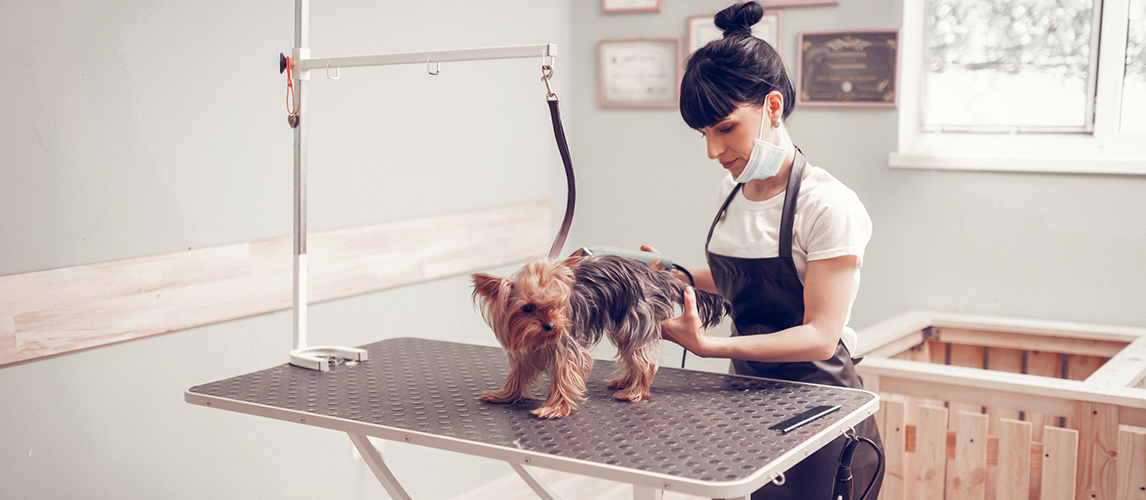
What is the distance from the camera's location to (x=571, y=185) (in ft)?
5.07

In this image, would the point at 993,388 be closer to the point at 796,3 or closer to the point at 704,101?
the point at 704,101

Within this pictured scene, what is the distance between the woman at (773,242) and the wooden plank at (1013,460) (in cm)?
56

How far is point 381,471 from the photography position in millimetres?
1771

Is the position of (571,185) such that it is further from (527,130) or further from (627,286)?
(527,130)

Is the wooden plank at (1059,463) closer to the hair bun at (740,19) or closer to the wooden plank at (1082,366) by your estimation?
the wooden plank at (1082,366)

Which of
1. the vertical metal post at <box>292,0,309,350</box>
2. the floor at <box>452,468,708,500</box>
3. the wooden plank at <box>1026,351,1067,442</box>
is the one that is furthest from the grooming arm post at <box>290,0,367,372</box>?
the wooden plank at <box>1026,351,1067,442</box>

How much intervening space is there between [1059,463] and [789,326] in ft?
2.78

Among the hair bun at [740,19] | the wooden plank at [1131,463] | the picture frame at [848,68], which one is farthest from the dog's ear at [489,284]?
the picture frame at [848,68]

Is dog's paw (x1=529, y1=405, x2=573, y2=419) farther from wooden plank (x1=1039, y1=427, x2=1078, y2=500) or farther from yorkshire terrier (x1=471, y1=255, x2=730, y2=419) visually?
wooden plank (x1=1039, y1=427, x2=1078, y2=500)

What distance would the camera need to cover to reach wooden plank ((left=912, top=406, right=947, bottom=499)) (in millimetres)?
2240

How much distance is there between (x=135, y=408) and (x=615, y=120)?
1928 mm

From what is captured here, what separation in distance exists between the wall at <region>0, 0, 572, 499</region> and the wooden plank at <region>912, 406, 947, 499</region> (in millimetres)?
1493

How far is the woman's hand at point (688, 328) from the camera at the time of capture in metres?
1.52

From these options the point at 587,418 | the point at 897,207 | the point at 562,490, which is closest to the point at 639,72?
the point at 897,207
